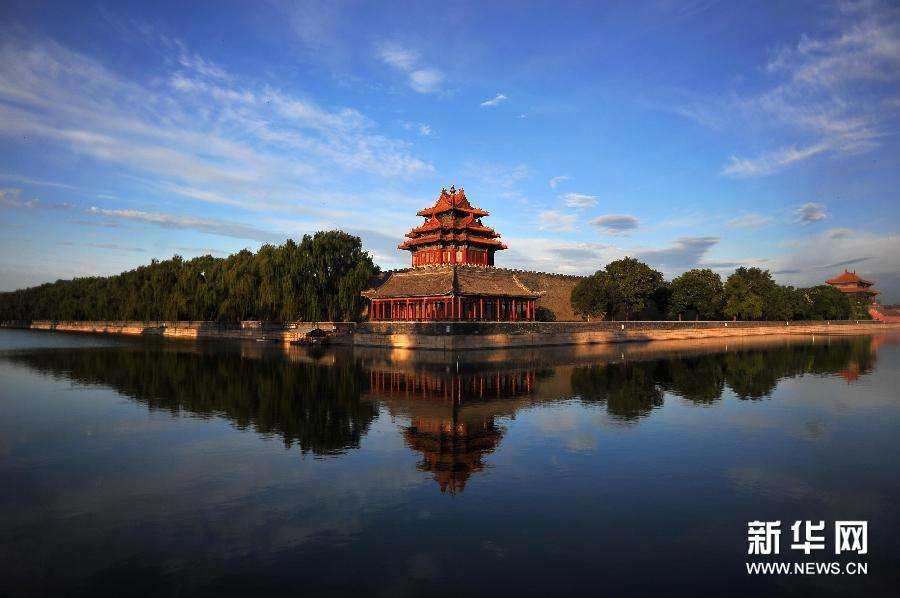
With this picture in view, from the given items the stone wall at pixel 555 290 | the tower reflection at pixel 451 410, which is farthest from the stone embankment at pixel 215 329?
the tower reflection at pixel 451 410

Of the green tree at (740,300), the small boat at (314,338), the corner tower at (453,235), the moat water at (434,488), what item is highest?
the corner tower at (453,235)

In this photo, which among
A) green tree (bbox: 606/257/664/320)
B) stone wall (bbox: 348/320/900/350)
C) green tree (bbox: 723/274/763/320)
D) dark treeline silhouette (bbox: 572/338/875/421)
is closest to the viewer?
dark treeline silhouette (bbox: 572/338/875/421)

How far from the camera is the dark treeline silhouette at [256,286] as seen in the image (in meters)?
50.0

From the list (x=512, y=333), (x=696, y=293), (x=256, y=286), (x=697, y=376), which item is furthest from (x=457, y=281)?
(x=696, y=293)

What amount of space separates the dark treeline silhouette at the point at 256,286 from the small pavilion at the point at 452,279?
3.31 meters

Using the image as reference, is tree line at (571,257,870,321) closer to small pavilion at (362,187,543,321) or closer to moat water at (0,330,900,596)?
small pavilion at (362,187,543,321)

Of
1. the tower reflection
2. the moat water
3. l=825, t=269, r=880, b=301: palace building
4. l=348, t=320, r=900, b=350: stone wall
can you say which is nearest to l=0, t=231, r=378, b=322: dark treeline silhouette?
l=348, t=320, r=900, b=350: stone wall

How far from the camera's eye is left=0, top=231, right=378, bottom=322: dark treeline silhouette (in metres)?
50.0

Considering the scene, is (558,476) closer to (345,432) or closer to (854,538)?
(854,538)

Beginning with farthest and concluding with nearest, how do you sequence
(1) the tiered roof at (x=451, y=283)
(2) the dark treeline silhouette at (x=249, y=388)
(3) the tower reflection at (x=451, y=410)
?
(1) the tiered roof at (x=451, y=283) → (2) the dark treeline silhouette at (x=249, y=388) → (3) the tower reflection at (x=451, y=410)

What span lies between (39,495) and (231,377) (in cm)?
1670

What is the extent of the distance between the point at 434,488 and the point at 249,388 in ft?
48.3

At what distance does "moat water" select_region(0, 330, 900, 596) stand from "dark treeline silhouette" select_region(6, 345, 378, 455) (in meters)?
0.16

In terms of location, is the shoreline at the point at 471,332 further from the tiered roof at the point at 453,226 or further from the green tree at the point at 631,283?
the tiered roof at the point at 453,226
